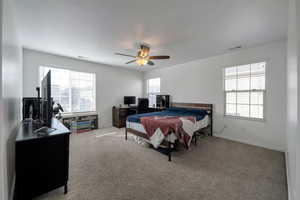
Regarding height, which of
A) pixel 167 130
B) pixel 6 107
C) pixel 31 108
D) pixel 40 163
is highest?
pixel 6 107

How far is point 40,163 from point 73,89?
352 cm

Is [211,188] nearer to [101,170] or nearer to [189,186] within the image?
[189,186]

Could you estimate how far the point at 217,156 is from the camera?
2.71 m

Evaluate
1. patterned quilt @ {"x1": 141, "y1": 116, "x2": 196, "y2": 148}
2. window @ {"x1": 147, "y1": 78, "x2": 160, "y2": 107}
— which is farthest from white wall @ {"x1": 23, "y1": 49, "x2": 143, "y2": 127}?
patterned quilt @ {"x1": 141, "y1": 116, "x2": 196, "y2": 148}

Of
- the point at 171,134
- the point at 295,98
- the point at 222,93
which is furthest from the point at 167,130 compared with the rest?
the point at 222,93

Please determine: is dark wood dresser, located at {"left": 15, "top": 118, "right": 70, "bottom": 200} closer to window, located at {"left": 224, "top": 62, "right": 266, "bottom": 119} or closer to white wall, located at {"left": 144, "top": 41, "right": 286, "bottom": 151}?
white wall, located at {"left": 144, "top": 41, "right": 286, "bottom": 151}

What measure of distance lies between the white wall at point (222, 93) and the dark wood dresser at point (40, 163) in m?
4.05

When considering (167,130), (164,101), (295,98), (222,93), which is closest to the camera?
(295,98)

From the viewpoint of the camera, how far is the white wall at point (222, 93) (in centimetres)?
302

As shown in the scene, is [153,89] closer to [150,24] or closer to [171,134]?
[171,134]

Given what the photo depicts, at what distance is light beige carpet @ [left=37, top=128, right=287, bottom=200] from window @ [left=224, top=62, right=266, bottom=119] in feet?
3.23

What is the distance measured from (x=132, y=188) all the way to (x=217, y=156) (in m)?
1.93

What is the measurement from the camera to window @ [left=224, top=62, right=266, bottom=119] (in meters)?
3.31

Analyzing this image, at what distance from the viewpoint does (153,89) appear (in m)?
6.23
